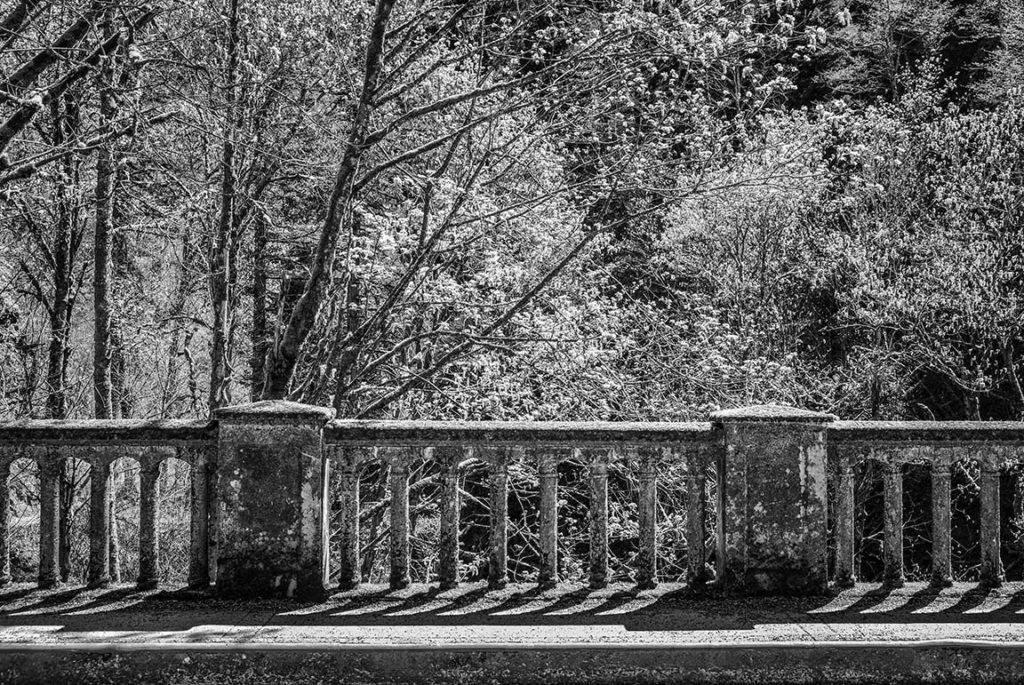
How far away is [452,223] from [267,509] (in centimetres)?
597

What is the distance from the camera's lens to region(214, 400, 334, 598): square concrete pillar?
6.39 metres

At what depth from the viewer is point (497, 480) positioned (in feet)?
21.9

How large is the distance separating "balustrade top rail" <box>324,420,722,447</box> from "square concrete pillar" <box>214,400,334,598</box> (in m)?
0.30

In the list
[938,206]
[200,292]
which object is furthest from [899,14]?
[200,292]

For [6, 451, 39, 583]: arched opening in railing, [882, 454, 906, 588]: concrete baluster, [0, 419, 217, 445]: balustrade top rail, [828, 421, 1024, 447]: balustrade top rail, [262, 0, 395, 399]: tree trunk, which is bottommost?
[6, 451, 39, 583]: arched opening in railing

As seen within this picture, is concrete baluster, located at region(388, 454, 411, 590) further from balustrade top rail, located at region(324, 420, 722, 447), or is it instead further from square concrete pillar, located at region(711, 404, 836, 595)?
square concrete pillar, located at region(711, 404, 836, 595)

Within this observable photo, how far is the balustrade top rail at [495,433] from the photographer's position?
661 centimetres

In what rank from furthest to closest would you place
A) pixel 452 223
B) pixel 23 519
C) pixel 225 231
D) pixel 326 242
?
pixel 23 519 < pixel 225 231 < pixel 452 223 < pixel 326 242

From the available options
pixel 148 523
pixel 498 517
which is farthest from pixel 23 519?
pixel 498 517

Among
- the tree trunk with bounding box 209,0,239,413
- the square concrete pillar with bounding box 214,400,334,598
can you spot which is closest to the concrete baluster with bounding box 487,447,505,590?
the square concrete pillar with bounding box 214,400,334,598

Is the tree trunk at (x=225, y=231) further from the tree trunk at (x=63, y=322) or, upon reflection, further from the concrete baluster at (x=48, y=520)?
the concrete baluster at (x=48, y=520)

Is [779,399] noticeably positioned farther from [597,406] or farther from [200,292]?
[200,292]

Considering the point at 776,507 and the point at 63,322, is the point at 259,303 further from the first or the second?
the point at 776,507

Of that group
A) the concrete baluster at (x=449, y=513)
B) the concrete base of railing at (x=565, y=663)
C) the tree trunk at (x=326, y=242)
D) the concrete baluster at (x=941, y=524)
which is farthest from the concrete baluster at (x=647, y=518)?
the tree trunk at (x=326, y=242)
